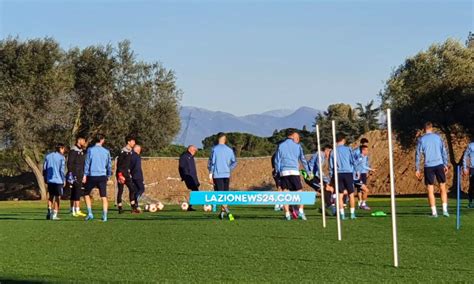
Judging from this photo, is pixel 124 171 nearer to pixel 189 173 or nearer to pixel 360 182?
pixel 189 173

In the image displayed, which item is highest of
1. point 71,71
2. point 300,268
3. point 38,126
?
point 71,71

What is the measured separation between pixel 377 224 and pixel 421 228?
1330 mm

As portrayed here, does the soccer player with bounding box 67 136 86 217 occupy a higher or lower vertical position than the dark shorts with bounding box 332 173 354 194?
higher

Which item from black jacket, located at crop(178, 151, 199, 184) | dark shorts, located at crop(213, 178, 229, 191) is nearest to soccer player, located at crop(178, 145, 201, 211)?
black jacket, located at crop(178, 151, 199, 184)

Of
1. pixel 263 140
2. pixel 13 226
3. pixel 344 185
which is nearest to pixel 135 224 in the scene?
pixel 13 226

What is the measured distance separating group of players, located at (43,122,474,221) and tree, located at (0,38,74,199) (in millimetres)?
20486

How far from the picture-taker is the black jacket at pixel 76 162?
22172 millimetres

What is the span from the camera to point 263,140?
75.6 m

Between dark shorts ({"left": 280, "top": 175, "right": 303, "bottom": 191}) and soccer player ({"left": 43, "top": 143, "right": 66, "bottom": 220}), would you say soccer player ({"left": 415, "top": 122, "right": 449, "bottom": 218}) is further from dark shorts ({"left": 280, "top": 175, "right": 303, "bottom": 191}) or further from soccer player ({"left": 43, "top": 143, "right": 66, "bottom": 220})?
soccer player ({"left": 43, "top": 143, "right": 66, "bottom": 220})

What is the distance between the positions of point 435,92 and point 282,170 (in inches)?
930

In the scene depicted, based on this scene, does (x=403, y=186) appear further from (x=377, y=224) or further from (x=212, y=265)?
(x=212, y=265)

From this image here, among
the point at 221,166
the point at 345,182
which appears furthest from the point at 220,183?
the point at 345,182

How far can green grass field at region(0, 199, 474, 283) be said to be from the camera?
29.5ft

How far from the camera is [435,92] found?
3984cm
